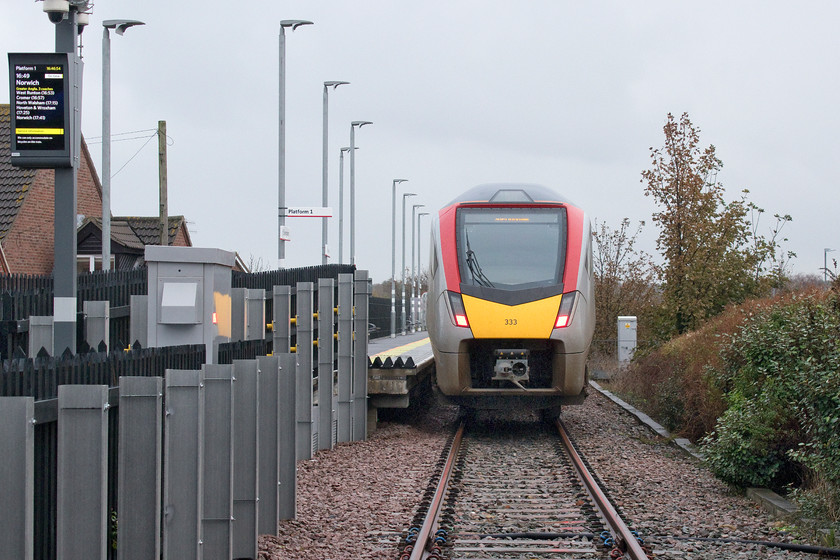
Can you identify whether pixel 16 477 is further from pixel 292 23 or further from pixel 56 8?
pixel 292 23

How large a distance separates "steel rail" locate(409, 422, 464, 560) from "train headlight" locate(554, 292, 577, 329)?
82.9 inches

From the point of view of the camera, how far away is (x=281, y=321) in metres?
12.1

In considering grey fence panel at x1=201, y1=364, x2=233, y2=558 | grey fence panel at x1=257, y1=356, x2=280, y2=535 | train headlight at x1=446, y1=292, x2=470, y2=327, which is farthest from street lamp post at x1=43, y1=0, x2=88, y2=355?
train headlight at x1=446, y1=292, x2=470, y2=327

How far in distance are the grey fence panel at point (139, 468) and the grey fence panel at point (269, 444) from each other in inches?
80.8


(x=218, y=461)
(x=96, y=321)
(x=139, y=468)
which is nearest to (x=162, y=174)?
(x=96, y=321)

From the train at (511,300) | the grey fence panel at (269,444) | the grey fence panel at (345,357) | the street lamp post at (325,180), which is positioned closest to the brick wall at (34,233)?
the street lamp post at (325,180)

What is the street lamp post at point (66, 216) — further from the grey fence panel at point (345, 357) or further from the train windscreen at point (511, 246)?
the train windscreen at point (511, 246)

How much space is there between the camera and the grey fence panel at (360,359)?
14055 mm

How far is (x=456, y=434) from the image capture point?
14.9 m

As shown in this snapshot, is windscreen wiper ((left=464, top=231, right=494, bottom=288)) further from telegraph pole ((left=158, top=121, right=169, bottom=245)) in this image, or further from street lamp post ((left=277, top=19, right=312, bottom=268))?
telegraph pole ((left=158, top=121, right=169, bottom=245))

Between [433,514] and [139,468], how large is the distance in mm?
3481

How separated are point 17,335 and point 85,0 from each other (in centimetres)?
391

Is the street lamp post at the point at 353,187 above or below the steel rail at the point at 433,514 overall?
above

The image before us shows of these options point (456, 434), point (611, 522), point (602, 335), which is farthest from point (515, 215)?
point (602, 335)
